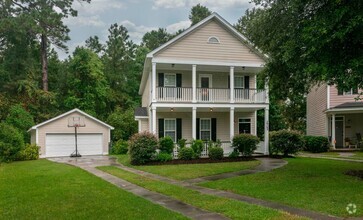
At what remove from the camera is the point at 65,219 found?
261 inches

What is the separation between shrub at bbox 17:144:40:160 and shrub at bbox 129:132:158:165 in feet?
34.4

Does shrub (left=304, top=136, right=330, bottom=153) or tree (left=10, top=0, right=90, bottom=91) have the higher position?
tree (left=10, top=0, right=90, bottom=91)

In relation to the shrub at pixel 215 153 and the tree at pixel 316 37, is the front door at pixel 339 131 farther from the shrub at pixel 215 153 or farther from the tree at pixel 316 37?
the tree at pixel 316 37

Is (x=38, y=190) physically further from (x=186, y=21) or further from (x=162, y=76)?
(x=186, y=21)

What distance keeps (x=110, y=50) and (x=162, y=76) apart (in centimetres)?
2442

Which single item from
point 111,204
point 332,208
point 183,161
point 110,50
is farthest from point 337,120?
point 110,50

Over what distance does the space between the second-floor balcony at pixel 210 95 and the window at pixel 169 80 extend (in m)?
1.43

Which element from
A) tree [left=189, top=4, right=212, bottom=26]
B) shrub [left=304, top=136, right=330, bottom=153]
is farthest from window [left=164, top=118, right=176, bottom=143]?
tree [left=189, top=4, right=212, bottom=26]

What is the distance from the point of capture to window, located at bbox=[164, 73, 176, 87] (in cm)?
2227

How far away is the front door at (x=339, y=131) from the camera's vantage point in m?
26.9

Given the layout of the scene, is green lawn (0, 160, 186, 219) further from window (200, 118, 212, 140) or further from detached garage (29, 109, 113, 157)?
detached garage (29, 109, 113, 157)

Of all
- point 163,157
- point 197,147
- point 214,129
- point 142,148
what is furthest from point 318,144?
point 142,148

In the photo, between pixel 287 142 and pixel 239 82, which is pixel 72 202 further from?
pixel 239 82

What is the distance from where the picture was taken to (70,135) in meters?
27.0
